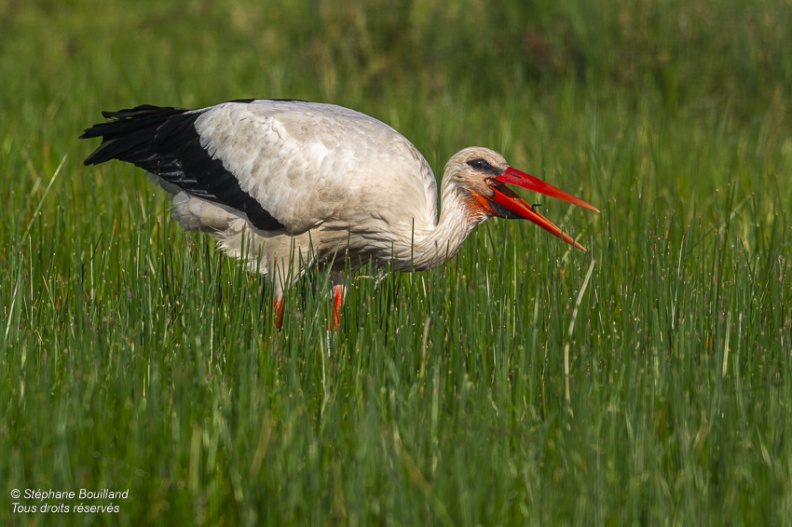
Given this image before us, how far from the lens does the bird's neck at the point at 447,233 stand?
15.1ft

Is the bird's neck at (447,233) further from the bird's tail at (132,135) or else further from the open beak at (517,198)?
the bird's tail at (132,135)

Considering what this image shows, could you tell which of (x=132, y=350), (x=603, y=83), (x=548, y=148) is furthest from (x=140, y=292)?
(x=603, y=83)

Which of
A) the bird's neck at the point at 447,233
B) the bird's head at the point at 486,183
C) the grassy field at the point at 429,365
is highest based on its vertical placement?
the bird's head at the point at 486,183

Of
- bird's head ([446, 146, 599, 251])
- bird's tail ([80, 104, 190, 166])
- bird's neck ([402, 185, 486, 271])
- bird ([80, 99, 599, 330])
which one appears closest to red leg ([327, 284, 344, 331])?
bird ([80, 99, 599, 330])

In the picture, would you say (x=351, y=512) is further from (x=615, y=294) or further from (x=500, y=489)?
(x=615, y=294)

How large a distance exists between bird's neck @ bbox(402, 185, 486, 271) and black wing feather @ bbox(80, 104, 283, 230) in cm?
75

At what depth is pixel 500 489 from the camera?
2.82m

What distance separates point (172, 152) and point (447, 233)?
141cm

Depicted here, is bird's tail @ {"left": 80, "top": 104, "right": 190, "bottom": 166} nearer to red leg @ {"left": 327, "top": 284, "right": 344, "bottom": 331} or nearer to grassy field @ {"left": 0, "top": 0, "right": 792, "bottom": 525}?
grassy field @ {"left": 0, "top": 0, "right": 792, "bottom": 525}

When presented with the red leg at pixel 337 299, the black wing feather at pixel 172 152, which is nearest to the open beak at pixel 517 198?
the red leg at pixel 337 299

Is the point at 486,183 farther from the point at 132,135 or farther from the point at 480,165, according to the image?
the point at 132,135

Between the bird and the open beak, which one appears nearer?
the open beak

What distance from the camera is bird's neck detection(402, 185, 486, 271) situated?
4594 mm

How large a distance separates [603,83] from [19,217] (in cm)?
578
